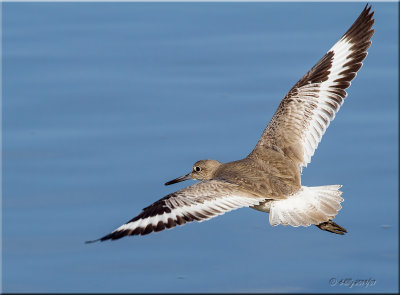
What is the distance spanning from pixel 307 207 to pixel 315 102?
45.1 inches

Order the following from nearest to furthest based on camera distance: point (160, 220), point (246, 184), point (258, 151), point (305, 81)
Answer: point (160, 220), point (246, 184), point (258, 151), point (305, 81)

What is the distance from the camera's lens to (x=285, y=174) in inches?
235

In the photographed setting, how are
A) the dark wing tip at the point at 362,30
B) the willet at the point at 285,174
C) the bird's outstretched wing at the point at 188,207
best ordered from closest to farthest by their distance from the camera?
the bird's outstretched wing at the point at 188,207
the willet at the point at 285,174
the dark wing tip at the point at 362,30

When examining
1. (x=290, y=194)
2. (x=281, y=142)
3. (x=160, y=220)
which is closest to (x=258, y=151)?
(x=281, y=142)

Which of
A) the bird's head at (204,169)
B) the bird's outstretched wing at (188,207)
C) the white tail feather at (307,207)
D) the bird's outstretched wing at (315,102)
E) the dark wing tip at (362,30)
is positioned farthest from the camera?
the dark wing tip at (362,30)

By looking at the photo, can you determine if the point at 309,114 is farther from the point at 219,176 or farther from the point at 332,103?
the point at 219,176

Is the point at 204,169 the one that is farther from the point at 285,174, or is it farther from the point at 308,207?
the point at 308,207

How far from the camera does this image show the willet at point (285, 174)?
17.4ft

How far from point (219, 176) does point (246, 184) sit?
38 centimetres

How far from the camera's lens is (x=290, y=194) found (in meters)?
5.71

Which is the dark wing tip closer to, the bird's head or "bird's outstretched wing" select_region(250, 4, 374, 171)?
"bird's outstretched wing" select_region(250, 4, 374, 171)

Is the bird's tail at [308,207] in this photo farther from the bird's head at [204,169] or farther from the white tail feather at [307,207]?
the bird's head at [204,169]

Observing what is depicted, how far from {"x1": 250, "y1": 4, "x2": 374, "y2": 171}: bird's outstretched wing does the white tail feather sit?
49 cm

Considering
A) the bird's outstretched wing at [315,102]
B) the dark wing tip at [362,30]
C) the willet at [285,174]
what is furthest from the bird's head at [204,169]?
the dark wing tip at [362,30]
